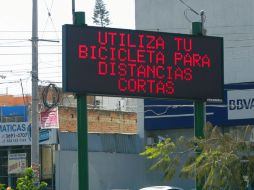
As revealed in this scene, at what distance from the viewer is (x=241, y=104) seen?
3666 centimetres

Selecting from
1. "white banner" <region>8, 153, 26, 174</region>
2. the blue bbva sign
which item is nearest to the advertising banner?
"white banner" <region>8, 153, 26, 174</region>

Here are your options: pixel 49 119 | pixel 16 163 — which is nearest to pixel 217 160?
pixel 16 163

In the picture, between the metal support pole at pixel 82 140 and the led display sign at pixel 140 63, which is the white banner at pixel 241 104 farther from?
the metal support pole at pixel 82 140

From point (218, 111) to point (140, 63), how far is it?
18.2 m

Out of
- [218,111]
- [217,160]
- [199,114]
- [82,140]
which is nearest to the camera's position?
[217,160]

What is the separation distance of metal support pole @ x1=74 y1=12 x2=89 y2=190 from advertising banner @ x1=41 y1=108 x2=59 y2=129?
19137 mm

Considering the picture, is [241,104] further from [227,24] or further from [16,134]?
[16,134]

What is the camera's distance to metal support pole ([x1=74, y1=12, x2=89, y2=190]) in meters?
19.3

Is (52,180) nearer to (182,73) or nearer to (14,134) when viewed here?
(14,134)

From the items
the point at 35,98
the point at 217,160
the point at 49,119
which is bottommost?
the point at 217,160

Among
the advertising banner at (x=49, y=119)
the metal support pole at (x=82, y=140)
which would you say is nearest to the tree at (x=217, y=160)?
the metal support pole at (x=82, y=140)

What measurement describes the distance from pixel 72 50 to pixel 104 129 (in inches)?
1025

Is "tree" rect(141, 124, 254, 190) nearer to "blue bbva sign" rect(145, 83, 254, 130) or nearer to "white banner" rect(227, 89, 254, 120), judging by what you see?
"blue bbva sign" rect(145, 83, 254, 130)

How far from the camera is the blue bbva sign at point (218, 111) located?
120 ft
